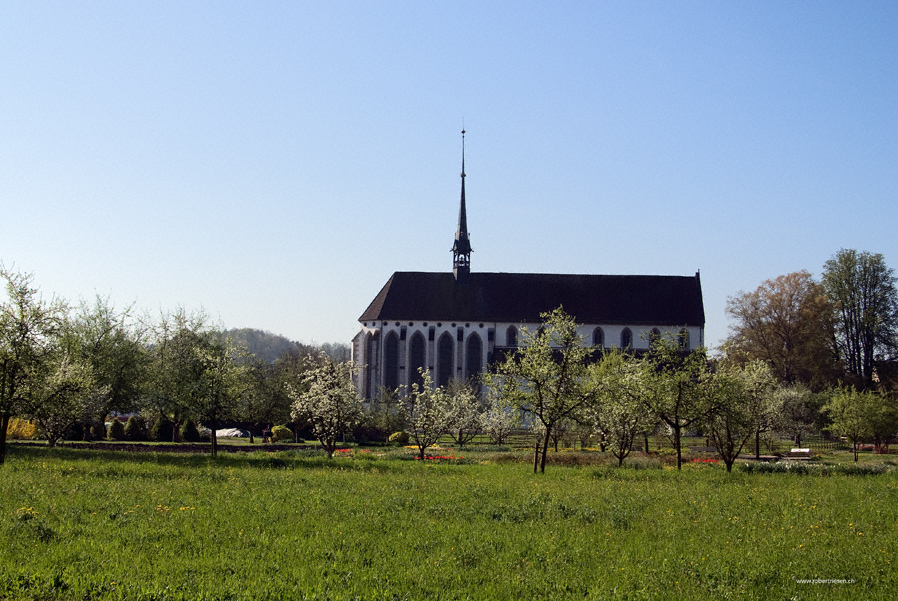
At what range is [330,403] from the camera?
3120 centimetres

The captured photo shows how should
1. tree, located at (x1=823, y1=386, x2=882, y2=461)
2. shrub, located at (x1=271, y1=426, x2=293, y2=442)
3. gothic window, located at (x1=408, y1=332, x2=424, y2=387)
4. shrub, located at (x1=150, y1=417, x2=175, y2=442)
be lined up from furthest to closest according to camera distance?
gothic window, located at (x1=408, y1=332, x2=424, y2=387), shrub, located at (x1=271, y1=426, x2=293, y2=442), shrub, located at (x1=150, y1=417, x2=175, y2=442), tree, located at (x1=823, y1=386, x2=882, y2=461)

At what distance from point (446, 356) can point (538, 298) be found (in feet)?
38.2

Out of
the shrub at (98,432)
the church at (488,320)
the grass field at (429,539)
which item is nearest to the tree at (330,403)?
the grass field at (429,539)

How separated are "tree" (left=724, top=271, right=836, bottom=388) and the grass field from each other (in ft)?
173

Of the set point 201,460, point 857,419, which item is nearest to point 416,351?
point 857,419

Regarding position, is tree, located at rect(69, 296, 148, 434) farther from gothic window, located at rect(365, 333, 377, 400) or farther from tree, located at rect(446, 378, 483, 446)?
gothic window, located at rect(365, 333, 377, 400)

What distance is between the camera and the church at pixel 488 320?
7806 centimetres

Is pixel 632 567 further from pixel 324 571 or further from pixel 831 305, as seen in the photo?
pixel 831 305

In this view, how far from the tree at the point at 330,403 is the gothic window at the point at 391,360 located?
44.6 metres

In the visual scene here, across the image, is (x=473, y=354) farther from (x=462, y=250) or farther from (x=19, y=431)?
(x=19, y=431)

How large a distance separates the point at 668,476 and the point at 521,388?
19.4 ft

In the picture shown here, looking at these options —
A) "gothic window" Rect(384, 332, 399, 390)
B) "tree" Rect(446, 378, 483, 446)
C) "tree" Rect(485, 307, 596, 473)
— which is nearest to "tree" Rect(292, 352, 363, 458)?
"tree" Rect(485, 307, 596, 473)

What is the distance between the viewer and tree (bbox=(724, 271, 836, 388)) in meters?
68.3

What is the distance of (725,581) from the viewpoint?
10.7 metres
